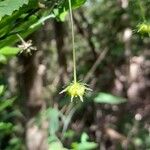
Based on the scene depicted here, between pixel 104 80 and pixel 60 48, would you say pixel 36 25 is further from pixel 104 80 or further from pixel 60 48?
pixel 104 80

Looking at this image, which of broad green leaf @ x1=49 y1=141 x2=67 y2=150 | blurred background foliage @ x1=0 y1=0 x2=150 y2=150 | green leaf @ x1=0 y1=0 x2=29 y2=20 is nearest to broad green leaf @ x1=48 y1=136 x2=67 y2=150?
broad green leaf @ x1=49 y1=141 x2=67 y2=150

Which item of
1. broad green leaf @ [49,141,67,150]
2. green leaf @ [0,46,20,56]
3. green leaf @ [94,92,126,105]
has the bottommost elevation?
broad green leaf @ [49,141,67,150]

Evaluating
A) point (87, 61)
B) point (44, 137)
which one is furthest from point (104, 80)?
point (44, 137)

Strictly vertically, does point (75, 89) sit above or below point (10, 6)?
below

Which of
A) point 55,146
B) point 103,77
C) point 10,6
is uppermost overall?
point 10,6

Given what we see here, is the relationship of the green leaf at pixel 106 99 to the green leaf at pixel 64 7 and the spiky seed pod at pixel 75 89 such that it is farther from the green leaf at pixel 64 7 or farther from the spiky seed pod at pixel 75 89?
the spiky seed pod at pixel 75 89

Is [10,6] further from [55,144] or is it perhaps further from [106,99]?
[106,99]

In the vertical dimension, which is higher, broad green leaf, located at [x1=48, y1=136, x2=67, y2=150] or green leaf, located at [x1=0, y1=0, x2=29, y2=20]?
green leaf, located at [x1=0, y1=0, x2=29, y2=20]

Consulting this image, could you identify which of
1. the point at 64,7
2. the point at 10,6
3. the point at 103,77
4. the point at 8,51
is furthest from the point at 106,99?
the point at 103,77

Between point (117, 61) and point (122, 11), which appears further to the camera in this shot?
point (117, 61)

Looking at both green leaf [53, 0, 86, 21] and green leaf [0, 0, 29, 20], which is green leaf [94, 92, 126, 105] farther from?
green leaf [0, 0, 29, 20]

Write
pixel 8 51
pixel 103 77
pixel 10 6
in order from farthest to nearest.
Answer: pixel 103 77 < pixel 8 51 < pixel 10 6
